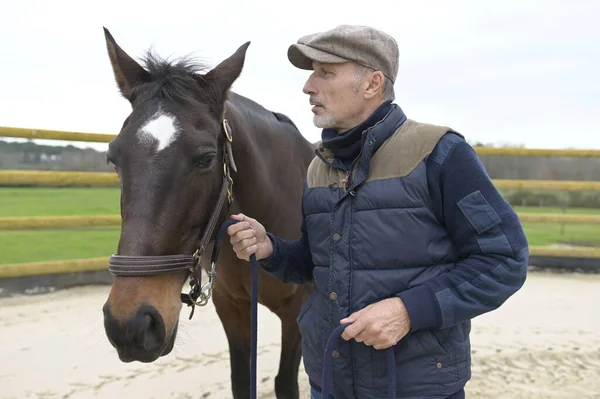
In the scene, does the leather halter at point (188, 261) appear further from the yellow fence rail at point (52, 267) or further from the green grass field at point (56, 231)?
the green grass field at point (56, 231)

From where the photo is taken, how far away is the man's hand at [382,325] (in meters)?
1.19

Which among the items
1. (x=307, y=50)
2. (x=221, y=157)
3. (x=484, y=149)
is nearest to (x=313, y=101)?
(x=307, y=50)

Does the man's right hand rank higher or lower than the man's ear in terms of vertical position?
lower

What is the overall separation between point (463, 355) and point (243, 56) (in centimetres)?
131

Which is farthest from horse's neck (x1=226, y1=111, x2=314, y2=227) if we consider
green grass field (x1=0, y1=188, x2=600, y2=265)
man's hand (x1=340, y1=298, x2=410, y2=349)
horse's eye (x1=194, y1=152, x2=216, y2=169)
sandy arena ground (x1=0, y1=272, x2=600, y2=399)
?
green grass field (x1=0, y1=188, x2=600, y2=265)

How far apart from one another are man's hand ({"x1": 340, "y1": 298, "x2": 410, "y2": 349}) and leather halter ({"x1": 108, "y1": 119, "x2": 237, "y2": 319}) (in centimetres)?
57

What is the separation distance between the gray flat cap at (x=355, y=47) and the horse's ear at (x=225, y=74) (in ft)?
1.41

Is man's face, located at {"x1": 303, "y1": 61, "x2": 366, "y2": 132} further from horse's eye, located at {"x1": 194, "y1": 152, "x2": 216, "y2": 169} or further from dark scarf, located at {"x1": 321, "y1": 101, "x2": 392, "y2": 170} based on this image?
horse's eye, located at {"x1": 194, "y1": 152, "x2": 216, "y2": 169}

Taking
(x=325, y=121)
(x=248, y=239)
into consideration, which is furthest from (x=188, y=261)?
(x=325, y=121)

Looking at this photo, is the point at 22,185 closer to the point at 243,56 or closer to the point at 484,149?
the point at 243,56

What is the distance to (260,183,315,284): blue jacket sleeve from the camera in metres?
1.66

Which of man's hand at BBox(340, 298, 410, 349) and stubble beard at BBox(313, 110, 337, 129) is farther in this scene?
stubble beard at BBox(313, 110, 337, 129)

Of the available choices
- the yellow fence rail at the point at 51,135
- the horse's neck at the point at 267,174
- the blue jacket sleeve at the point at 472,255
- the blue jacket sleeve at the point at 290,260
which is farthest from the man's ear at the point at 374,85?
the yellow fence rail at the point at 51,135

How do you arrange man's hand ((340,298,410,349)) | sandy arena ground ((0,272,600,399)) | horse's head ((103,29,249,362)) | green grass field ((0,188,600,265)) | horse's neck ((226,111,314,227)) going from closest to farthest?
man's hand ((340,298,410,349)) < horse's head ((103,29,249,362)) < horse's neck ((226,111,314,227)) < sandy arena ground ((0,272,600,399)) < green grass field ((0,188,600,265))
